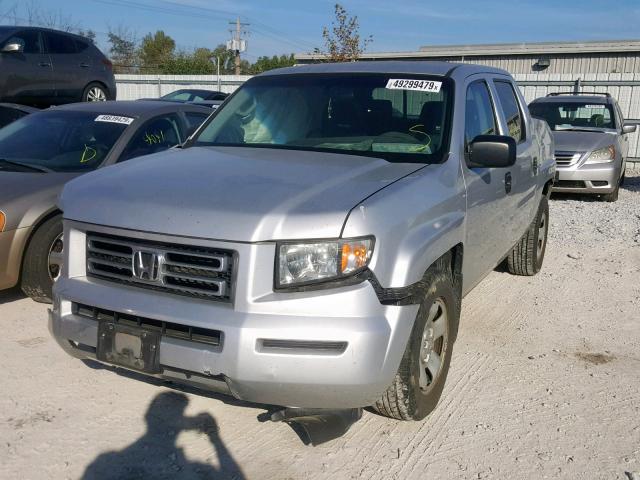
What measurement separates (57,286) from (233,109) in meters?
1.88

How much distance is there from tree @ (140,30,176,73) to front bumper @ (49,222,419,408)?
144ft

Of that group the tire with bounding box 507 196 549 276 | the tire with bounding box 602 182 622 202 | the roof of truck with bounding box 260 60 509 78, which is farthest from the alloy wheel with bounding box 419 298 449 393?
the tire with bounding box 602 182 622 202

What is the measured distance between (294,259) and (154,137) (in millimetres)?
3827

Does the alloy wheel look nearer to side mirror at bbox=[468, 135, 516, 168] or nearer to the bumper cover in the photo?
the bumper cover

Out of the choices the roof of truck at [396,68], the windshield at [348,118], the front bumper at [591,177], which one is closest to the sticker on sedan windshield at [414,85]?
the windshield at [348,118]

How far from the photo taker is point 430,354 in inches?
140

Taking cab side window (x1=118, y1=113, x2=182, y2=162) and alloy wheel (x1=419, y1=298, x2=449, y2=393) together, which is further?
cab side window (x1=118, y1=113, x2=182, y2=162)

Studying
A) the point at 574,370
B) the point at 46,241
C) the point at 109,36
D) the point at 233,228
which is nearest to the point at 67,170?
the point at 46,241

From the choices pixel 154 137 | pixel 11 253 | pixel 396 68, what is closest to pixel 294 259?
pixel 396 68

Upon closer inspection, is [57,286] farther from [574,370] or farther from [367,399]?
[574,370]

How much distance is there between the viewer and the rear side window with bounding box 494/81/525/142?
5.21 m

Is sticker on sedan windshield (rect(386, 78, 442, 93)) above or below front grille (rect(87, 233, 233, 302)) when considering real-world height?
above

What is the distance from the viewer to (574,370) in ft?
14.4

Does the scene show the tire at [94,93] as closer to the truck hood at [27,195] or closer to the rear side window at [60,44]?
the rear side window at [60,44]
